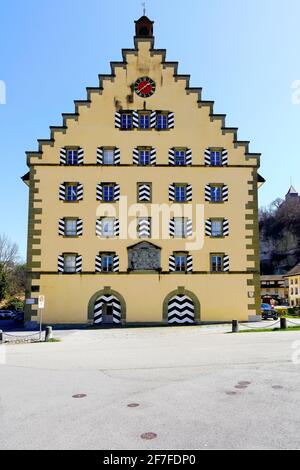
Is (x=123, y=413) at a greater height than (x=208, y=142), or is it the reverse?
(x=208, y=142)

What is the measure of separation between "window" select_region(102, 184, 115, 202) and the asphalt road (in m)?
16.4

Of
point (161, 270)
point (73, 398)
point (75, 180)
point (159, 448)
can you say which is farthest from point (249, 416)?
point (75, 180)

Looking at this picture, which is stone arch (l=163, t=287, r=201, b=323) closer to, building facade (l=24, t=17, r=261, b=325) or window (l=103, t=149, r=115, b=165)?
building facade (l=24, t=17, r=261, b=325)

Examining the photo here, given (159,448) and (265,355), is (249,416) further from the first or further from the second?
(265,355)

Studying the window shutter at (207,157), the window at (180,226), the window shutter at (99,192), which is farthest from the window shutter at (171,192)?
the window shutter at (99,192)

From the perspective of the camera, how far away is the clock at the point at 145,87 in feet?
102

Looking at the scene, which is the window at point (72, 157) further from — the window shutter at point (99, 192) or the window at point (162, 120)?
the window at point (162, 120)

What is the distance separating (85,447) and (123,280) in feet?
76.8

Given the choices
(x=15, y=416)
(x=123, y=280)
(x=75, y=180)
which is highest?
(x=75, y=180)

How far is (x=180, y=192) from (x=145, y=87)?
336 inches

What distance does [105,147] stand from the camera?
3017 centimetres

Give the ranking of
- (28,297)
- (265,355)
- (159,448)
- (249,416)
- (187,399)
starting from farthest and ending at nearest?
(28,297)
(265,355)
(187,399)
(249,416)
(159,448)

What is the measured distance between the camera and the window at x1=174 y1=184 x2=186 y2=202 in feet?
99.0

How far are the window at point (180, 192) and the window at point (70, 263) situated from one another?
28.5 feet
